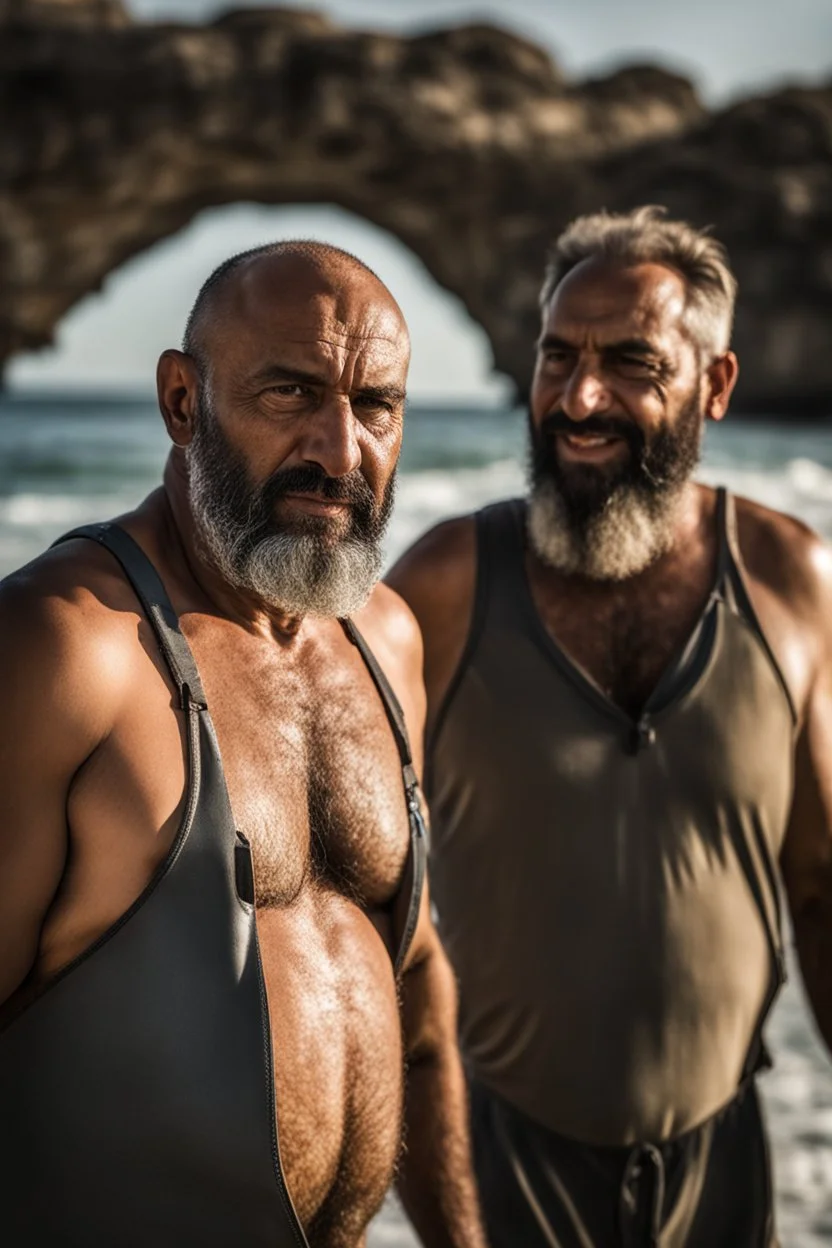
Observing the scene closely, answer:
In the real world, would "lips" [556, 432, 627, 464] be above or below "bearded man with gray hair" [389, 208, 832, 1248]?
above

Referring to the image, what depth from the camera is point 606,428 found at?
2.25 meters

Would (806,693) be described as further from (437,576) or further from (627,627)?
(437,576)

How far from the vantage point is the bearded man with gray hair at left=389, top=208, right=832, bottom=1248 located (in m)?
2.10

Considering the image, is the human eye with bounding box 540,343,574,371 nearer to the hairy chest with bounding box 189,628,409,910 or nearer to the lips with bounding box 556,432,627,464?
the lips with bounding box 556,432,627,464

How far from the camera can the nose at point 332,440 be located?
1.47 meters

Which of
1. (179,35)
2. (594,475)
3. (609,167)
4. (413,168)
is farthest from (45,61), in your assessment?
(594,475)

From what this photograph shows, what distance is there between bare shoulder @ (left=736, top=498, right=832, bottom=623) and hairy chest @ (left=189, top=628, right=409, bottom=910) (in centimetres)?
89

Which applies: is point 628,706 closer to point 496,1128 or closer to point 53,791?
point 496,1128

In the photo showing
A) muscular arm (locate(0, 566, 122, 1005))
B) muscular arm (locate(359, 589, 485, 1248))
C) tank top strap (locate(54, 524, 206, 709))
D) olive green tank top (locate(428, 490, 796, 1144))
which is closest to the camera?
muscular arm (locate(0, 566, 122, 1005))

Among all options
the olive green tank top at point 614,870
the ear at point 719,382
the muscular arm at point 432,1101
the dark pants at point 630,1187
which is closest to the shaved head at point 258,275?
the muscular arm at point 432,1101

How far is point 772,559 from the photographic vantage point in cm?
228

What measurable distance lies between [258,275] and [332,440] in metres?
0.20

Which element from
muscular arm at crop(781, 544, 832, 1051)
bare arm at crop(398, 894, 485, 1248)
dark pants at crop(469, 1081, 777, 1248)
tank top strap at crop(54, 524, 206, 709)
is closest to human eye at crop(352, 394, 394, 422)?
tank top strap at crop(54, 524, 206, 709)

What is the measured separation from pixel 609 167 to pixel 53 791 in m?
45.3
